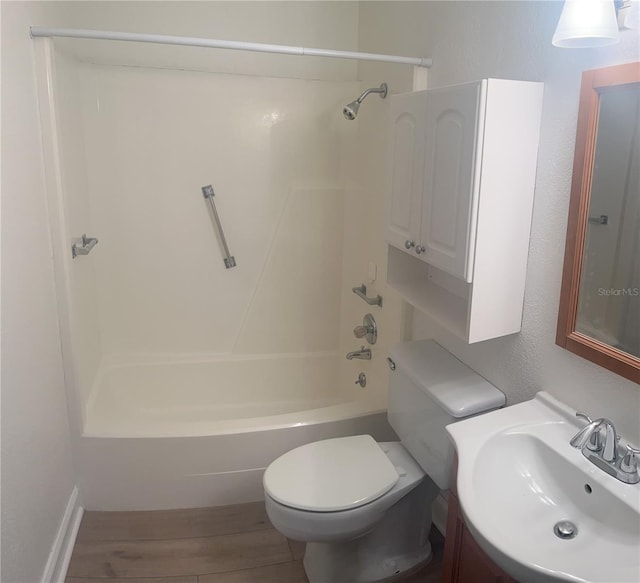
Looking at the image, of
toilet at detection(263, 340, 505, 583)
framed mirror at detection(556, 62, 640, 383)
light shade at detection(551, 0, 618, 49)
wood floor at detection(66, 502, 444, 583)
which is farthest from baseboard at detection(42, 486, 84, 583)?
light shade at detection(551, 0, 618, 49)

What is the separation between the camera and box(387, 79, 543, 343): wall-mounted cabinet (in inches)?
57.1

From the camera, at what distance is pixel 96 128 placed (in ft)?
8.60

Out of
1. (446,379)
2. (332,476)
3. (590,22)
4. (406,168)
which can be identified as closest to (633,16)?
(590,22)

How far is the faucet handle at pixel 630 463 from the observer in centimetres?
119

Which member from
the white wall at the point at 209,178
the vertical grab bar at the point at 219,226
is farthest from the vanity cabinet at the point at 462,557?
the vertical grab bar at the point at 219,226

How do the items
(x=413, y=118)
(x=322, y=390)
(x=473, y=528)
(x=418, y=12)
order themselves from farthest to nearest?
(x=322, y=390) < (x=418, y=12) < (x=413, y=118) < (x=473, y=528)

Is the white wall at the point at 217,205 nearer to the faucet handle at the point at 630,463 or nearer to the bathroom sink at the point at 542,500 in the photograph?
the bathroom sink at the point at 542,500

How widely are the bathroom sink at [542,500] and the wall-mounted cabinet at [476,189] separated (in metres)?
0.30

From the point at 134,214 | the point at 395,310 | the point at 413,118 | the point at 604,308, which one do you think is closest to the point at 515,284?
the point at 604,308

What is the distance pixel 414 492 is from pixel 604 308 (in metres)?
1.01

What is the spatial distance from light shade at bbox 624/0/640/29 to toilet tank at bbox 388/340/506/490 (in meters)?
1.07

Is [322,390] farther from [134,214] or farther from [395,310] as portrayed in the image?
[134,214]

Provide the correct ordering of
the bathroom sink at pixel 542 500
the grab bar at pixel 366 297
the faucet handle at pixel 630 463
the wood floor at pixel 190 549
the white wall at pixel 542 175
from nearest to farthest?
the bathroom sink at pixel 542 500 < the faucet handle at pixel 630 463 < the white wall at pixel 542 175 < the wood floor at pixel 190 549 < the grab bar at pixel 366 297

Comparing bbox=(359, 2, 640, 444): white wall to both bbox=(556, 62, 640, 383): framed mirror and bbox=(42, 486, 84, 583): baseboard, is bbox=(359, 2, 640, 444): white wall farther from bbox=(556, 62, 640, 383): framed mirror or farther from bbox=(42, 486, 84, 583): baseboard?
bbox=(42, 486, 84, 583): baseboard
